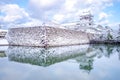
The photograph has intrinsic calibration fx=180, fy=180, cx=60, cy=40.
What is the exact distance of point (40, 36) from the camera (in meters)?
21.1

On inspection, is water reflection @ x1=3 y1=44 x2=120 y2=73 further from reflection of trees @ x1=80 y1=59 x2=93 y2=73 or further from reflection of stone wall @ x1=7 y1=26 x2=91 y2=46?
reflection of stone wall @ x1=7 y1=26 x2=91 y2=46

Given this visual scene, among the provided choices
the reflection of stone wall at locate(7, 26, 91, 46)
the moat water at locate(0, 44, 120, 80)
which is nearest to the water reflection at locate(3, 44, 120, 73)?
the moat water at locate(0, 44, 120, 80)

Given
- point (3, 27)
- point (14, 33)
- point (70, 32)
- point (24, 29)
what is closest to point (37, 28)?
point (24, 29)

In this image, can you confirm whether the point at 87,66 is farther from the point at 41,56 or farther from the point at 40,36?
the point at 40,36

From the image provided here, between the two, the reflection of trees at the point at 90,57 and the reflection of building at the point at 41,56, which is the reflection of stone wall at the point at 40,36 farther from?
the reflection of building at the point at 41,56

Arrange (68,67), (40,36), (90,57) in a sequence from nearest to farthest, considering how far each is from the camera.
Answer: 1. (68,67)
2. (90,57)
3. (40,36)

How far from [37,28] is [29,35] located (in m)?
1.53

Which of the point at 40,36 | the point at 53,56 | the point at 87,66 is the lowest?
the point at 87,66

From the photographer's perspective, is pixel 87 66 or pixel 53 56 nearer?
pixel 87 66

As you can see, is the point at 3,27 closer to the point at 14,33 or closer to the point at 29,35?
the point at 14,33

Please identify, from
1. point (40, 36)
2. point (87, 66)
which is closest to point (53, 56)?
point (87, 66)

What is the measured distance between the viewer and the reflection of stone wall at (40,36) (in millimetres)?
20922

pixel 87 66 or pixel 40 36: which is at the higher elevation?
pixel 40 36

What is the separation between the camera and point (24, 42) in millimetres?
22938
